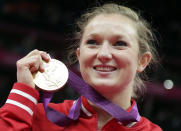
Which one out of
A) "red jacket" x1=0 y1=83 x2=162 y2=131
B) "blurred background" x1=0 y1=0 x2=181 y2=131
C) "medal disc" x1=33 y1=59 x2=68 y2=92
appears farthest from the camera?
"blurred background" x1=0 y1=0 x2=181 y2=131

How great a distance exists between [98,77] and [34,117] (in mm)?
350

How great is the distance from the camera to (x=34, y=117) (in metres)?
1.33

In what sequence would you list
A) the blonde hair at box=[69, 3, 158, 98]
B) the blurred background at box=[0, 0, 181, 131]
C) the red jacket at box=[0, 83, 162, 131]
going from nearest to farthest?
the red jacket at box=[0, 83, 162, 131] < the blonde hair at box=[69, 3, 158, 98] < the blurred background at box=[0, 0, 181, 131]

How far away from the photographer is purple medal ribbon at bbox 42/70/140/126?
132 centimetres

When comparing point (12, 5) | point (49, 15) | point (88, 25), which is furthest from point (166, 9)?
point (88, 25)

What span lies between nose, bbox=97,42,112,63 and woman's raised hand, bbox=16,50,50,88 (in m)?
0.27

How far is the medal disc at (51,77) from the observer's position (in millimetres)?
1276

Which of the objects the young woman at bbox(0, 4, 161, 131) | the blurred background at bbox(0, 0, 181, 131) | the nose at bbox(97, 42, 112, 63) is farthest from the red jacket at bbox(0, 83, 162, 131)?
the blurred background at bbox(0, 0, 181, 131)

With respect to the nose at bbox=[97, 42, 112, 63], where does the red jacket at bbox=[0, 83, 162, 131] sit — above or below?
below

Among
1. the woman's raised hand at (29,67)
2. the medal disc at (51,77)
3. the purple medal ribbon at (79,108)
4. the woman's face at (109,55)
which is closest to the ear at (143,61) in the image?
the woman's face at (109,55)

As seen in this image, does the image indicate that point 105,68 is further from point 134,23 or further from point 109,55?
point 134,23

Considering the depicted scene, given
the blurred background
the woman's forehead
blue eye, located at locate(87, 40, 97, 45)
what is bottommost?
the blurred background

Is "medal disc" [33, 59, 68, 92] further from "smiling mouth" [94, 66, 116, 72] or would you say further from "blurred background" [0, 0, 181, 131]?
"blurred background" [0, 0, 181, 131]

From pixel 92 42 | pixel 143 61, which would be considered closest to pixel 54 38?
pixel 143 61
